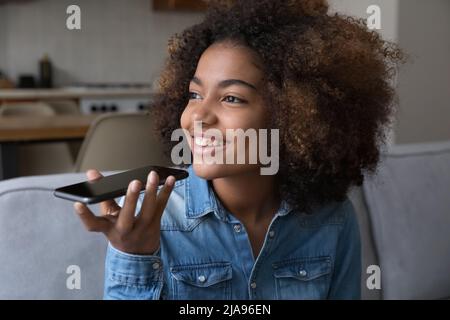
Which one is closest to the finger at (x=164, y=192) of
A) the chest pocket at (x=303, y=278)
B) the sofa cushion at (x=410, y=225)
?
the chest pocket at (x=303, y=278)

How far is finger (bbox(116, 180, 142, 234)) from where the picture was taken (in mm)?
503

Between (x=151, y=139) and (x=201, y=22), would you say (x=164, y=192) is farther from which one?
(x=151, y=139)

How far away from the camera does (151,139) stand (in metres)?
1.47

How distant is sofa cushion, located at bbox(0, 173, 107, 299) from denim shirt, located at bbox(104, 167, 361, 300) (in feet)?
0.50

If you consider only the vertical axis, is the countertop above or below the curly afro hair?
above

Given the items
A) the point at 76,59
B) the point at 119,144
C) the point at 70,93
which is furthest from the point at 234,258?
the point at 76,59

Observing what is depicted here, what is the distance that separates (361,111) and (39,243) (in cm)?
45

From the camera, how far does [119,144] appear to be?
1.44m

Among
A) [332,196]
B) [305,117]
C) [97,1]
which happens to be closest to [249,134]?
[305,117]

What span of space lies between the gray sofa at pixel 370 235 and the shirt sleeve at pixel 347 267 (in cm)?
16

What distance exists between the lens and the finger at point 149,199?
52cm

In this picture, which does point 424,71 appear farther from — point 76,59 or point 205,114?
point 76,59

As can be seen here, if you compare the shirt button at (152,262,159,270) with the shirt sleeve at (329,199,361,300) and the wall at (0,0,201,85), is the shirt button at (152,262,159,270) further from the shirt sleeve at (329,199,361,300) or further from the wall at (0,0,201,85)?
the wall at (0,0,201,85)

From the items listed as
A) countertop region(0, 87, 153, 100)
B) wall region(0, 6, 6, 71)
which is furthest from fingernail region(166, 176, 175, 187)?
wall region(0, 6, 6, 71)
